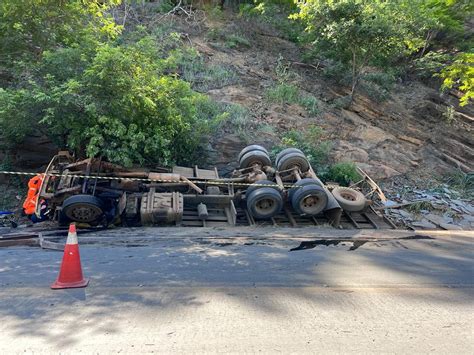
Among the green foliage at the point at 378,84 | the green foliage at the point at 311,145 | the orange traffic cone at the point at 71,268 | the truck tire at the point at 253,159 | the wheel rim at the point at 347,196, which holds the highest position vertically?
the green foliage at the point at 378,84

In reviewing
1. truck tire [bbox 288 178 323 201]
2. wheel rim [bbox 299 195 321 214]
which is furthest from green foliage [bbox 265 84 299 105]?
wheel rim [bbox 299 195 321 214]

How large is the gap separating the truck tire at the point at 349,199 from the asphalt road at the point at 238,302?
283cm

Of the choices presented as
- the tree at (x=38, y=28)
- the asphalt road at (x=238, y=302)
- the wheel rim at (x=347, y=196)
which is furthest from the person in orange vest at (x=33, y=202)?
the wheel rim at (x=347, y=196)

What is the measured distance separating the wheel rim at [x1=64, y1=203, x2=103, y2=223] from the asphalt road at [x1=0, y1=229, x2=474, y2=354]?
1.39 m

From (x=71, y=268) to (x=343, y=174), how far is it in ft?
28.1

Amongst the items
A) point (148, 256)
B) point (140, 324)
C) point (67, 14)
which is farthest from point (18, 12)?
point (140, 324)

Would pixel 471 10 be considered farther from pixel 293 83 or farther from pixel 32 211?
pixel 32 211

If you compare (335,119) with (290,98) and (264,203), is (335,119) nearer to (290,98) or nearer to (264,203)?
(290,98)

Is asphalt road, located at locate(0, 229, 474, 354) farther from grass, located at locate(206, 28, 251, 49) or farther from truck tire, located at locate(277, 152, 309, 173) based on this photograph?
grass, located at locate(206, 28, 251, 49)

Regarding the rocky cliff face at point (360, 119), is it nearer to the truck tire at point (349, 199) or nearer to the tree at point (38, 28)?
the truck tire at point (349, 199)

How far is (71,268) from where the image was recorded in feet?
15.5

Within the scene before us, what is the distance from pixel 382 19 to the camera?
13633mm

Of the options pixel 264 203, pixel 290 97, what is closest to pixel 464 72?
pixel 290 97

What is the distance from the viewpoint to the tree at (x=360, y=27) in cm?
1383
